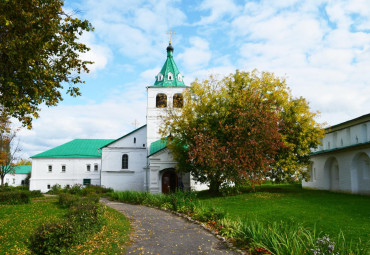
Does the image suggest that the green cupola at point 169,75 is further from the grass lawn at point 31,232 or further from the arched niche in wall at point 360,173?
the grass lawn at point 31,232

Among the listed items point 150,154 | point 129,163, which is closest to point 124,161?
point 129,163

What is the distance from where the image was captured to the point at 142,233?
1088cm

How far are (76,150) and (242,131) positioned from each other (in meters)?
31.8

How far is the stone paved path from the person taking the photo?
337 inches

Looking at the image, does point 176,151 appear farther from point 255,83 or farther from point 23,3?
point 23,3

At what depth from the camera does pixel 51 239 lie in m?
7.64

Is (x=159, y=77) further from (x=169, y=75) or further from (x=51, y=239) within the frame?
(x=51, y=239)

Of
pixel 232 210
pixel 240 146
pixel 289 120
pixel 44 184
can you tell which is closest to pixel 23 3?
pixel 232 210

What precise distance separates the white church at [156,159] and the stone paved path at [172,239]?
1355cm

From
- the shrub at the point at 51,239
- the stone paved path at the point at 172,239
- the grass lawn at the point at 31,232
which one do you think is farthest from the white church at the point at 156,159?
the shrub at the point at 51,239

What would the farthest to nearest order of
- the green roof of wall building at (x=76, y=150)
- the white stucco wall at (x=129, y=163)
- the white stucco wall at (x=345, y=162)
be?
the green roof of wall building at (x=76, y=150)
the white stucco wall at (x=129, y=163)
the white stucco wall at (x=345, y=162)

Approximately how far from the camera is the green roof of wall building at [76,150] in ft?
144

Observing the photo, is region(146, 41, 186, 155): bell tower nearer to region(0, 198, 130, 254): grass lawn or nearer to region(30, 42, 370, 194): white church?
region(30, 42, 370, 194): white church

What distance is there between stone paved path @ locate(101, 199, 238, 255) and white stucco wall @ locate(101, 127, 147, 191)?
22.6 meters
